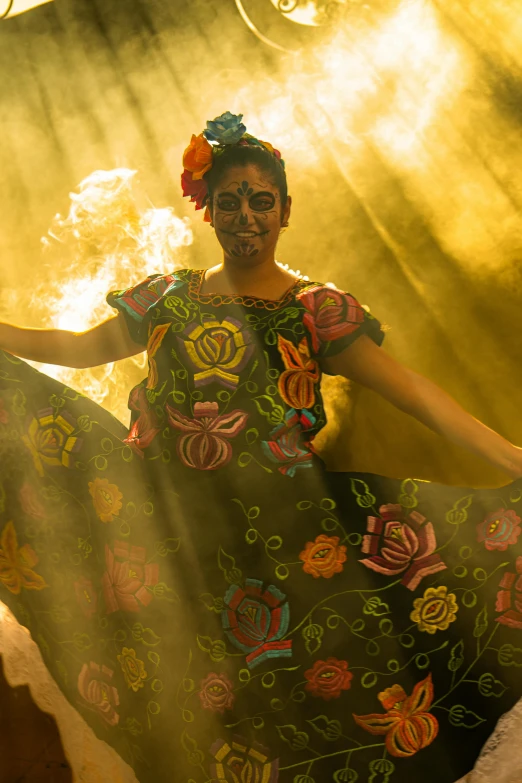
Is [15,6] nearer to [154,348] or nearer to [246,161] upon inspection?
[246,161]

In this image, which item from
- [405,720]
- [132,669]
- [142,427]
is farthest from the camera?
[142,427]

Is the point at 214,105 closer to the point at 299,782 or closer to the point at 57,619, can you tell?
the point at 57,619

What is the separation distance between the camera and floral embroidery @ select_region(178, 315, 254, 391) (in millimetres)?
1452

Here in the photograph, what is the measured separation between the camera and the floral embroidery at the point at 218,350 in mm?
1452

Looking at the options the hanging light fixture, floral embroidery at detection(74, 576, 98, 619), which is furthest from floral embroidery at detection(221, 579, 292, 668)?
the hanging light fixture

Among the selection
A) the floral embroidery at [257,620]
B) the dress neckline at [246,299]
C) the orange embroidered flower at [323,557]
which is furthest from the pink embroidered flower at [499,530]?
the dress neckline at [246,299]

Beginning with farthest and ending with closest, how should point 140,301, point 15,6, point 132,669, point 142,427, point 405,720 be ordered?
point 15,6 < point 140,301 < point 142,427 < point 132,669 < point 405,720

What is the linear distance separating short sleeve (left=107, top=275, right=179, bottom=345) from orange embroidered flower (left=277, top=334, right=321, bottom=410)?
297 millimetres

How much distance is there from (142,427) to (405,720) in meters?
0.72

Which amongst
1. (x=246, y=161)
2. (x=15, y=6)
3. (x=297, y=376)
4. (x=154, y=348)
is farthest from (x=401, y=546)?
(x=15, y=6)

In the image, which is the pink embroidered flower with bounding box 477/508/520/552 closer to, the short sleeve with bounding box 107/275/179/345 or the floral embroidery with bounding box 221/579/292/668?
the floral embroidery with bounding box 221/579/292/668

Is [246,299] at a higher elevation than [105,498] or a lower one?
higher

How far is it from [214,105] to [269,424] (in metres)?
1.11

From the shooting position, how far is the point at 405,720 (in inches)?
49.4
